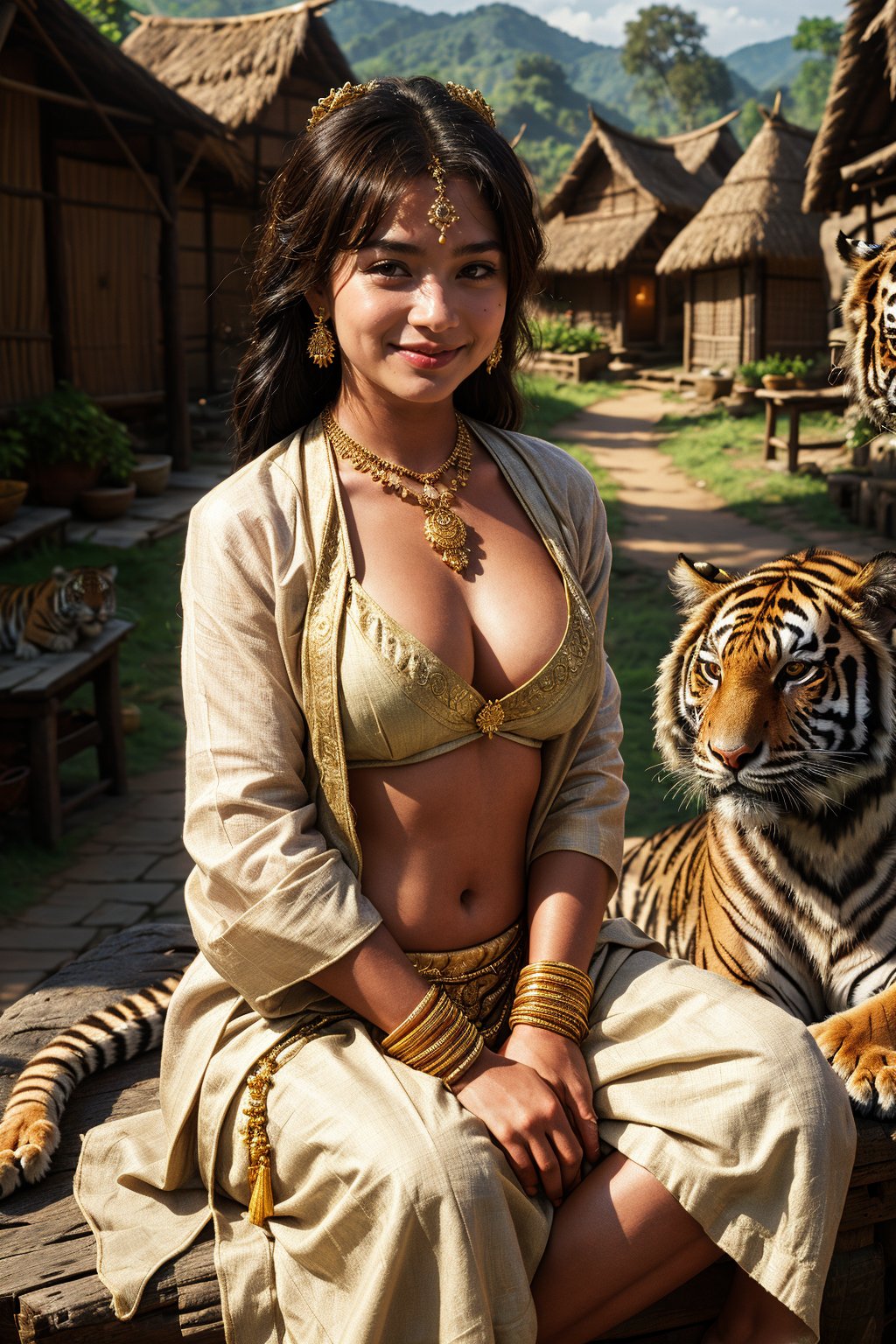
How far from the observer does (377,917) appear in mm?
1979

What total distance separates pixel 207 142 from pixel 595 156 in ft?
55.0

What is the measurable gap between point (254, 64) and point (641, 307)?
1228cm

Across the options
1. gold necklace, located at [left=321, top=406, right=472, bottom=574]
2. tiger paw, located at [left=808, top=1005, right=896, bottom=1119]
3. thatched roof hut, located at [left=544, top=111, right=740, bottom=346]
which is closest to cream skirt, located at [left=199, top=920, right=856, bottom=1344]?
tiger paw, located at [left=808, top=1005, right=896, bottom=1119]

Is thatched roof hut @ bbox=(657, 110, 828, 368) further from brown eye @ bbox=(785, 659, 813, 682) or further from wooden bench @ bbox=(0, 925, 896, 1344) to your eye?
wooden bench @ bbox=(0, 925, 896, 1344)

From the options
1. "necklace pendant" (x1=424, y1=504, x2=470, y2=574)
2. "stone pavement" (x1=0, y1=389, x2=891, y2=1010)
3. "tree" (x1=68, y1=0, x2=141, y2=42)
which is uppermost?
"tree" (x1=68, y1=0, x2=141, y2=42)

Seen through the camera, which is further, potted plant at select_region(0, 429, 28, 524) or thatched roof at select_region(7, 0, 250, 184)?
thatched roof at select_region(7, 0, 250, 184)

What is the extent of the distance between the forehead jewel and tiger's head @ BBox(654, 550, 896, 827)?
3.31 ft

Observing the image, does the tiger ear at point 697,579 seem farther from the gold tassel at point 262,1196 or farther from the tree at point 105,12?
the tree at point 105,12

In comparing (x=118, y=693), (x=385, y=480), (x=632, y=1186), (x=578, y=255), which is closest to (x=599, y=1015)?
(x=632, y=1186)

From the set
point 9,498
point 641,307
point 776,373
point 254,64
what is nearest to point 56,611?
point 9,498

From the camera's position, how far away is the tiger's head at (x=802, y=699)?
86.4 inches

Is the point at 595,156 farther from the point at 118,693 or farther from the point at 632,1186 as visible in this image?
the point at 632,1186

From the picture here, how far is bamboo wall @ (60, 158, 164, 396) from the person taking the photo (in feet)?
41.7

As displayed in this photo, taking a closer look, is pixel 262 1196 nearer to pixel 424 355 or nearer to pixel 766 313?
pixel 424 355
